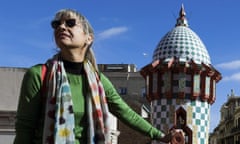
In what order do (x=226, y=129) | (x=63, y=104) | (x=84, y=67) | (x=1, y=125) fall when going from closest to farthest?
(x=63, y=104)
(x=84, y=67)
(x=1, y=125)
(x=226, y=129)

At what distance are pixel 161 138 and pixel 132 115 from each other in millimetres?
273

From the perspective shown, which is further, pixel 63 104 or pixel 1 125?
pixel 1 125

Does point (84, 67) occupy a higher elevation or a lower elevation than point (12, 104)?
lower

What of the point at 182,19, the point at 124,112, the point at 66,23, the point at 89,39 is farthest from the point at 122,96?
the point at 66,23

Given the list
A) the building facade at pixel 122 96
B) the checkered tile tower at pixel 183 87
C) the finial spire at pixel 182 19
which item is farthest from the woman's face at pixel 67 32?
the finial spire at pixel 182 19

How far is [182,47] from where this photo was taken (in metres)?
14.8

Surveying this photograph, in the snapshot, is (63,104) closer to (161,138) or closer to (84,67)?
(84,67)

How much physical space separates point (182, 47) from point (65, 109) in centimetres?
1182

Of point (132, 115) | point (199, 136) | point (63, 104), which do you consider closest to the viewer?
point (63, 104)

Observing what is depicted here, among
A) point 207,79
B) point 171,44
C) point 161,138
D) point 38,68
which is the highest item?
point 171,44

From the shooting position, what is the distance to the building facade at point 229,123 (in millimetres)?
67400

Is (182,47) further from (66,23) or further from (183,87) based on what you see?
(66,23)

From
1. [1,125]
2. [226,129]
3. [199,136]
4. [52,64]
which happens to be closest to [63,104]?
[52,64]

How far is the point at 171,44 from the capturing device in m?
15.0
